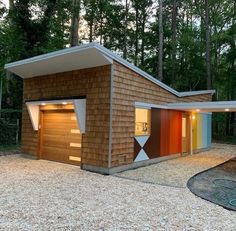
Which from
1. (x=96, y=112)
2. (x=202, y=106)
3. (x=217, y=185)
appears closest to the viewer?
(x=217, y=185)

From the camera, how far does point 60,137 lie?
8648 mm

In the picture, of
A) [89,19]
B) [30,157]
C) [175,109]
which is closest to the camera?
[30,157]

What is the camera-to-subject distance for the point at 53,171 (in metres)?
7.22

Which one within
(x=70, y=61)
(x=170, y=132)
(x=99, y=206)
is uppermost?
(x=70, y=61)

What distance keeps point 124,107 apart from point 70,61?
2.04 meters

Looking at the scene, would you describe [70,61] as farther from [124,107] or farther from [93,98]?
[124,107]

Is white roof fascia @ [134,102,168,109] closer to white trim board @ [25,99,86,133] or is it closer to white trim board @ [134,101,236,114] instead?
white trim board @ [134,101,236,114]

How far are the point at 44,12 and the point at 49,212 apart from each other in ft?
40.7

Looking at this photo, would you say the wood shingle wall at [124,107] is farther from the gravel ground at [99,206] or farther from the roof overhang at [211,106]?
the roof overhang at [211,106]

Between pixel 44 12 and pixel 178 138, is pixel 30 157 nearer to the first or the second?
pixel 178 138

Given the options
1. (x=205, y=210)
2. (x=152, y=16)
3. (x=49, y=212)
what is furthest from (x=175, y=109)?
(x=152, y=16)

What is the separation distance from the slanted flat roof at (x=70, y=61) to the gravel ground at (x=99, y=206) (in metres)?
3.14

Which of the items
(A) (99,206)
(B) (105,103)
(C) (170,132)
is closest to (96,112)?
(B) (105,103)

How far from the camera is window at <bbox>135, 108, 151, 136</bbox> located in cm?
821
